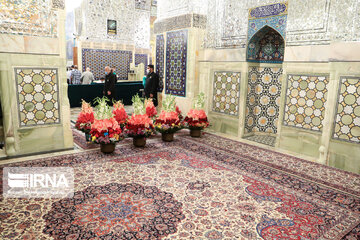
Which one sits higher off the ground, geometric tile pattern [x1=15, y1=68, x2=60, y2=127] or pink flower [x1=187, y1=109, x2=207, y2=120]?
geometric tile pattern [x1=15, y1=68, x2=60, y2=127]

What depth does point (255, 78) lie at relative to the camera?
5.15 meters

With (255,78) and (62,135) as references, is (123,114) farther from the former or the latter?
(255,78)

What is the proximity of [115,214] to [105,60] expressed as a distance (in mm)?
9600

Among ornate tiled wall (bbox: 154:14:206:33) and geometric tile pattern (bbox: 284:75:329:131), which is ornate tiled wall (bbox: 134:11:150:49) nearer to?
ornate tiled wall (bbox: 154:14:206:33)


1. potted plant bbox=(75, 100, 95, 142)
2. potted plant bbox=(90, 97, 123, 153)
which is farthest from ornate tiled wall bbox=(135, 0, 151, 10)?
potted plant bbox=(90, 97, 123, 153)

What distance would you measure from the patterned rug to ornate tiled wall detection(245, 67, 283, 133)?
137 centimetres

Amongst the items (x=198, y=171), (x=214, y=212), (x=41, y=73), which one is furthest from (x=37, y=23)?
(x=214, y=212)

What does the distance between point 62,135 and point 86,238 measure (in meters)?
2.32

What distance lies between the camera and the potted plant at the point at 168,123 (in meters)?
4.53

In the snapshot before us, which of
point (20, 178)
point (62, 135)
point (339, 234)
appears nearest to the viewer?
point (339, 234)

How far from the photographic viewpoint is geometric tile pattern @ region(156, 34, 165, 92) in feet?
20.8

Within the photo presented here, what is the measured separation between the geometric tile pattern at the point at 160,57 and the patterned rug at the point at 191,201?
2926mm

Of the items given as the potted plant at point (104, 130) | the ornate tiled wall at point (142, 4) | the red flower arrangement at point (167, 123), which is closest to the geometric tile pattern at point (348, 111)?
the red flower arrangement at point (167, 123)

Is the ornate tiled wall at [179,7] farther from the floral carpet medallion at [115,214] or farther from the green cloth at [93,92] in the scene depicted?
the floral carpet medallion at [115,214]
